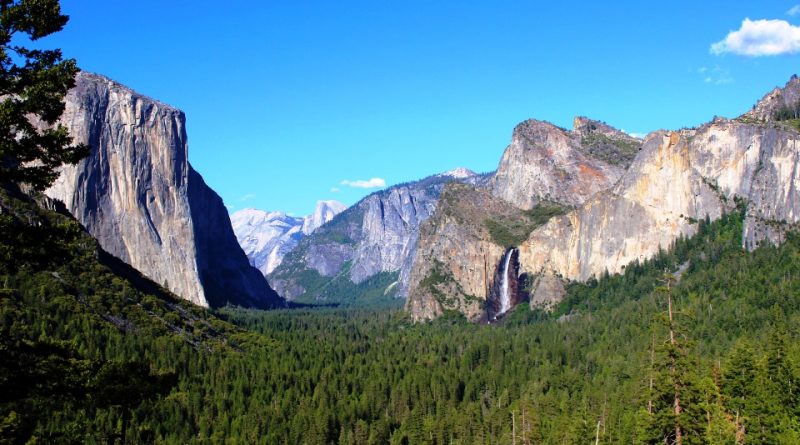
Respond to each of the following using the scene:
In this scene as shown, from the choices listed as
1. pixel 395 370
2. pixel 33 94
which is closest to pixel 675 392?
pixel 33 94

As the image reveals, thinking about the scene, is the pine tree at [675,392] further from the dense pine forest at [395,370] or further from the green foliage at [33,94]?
the green foliage at [33,94]

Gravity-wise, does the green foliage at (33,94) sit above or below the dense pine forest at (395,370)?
above

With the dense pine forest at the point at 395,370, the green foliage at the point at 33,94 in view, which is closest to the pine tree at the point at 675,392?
the dense pine forest at the point at 395,370

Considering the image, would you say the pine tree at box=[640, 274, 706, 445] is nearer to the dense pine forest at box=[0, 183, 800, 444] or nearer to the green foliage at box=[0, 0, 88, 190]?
the dense pine forest at box=[0, 183, 800, 444]

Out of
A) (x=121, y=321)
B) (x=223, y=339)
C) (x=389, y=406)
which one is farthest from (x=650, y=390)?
(x=223, y=339)

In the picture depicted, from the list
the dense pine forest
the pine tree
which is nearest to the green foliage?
the dense pine forest

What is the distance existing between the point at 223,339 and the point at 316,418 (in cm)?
6158

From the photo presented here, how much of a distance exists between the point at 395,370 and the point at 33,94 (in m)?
136

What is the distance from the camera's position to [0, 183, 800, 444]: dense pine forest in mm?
34688

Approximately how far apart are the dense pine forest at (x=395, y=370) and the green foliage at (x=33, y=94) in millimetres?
2169

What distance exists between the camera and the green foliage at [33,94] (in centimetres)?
2650

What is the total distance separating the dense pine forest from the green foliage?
2.17 meters

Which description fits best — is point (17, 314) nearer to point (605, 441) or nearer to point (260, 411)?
point (260, 411)

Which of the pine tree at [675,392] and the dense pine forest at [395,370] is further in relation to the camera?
the pine tree at [675,392]
